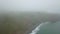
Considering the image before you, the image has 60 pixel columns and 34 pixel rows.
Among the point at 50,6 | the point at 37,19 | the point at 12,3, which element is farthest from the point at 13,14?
the point at 50,6

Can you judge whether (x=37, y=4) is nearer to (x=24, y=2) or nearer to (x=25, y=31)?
(x=24, y=2)

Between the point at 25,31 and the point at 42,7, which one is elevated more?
the point at 42,7

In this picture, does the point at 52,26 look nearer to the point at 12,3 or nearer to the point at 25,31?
the point at 25,31

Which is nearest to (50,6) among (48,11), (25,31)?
(48,11)

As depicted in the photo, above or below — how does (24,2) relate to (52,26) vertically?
above

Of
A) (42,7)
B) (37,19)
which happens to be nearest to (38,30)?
(37,19)

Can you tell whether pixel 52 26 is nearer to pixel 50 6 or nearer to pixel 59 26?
pixel 59 26

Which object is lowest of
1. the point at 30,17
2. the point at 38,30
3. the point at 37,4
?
the point at 38,30
